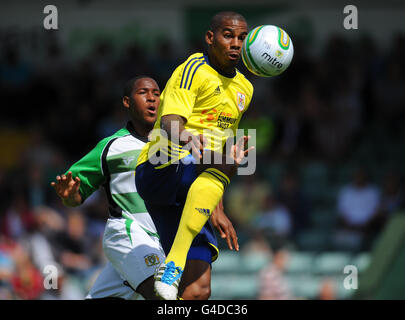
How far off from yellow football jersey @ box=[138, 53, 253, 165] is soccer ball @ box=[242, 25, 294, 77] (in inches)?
10.9

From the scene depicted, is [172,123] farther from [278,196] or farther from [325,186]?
[325,186]

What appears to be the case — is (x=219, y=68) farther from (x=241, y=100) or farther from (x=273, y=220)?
(x=273, y=220)

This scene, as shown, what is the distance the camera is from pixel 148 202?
557 cm

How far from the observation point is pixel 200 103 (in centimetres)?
550

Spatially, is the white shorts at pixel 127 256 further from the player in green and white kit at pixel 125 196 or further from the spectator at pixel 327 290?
the spectator at pixel 327 290

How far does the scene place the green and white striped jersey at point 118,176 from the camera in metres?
6.04

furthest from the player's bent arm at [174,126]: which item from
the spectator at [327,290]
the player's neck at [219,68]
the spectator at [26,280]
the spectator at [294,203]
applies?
the spectator at [294,203]

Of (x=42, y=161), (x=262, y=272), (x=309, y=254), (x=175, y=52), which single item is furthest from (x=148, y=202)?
(x=175, y=52)

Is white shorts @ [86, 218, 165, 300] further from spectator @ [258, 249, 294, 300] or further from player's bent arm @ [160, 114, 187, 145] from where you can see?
spectator @ [258, 249, 294, 300]

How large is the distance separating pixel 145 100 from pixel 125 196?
80 cm

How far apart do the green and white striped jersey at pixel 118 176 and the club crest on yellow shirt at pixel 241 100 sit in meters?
0.94

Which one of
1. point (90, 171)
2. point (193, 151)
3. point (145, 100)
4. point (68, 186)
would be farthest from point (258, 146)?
point (193, 151)

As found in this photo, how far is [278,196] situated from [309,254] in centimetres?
111

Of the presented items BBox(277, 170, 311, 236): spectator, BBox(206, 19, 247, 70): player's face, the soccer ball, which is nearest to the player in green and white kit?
BBox(206, 19, 247, 70): player's face
